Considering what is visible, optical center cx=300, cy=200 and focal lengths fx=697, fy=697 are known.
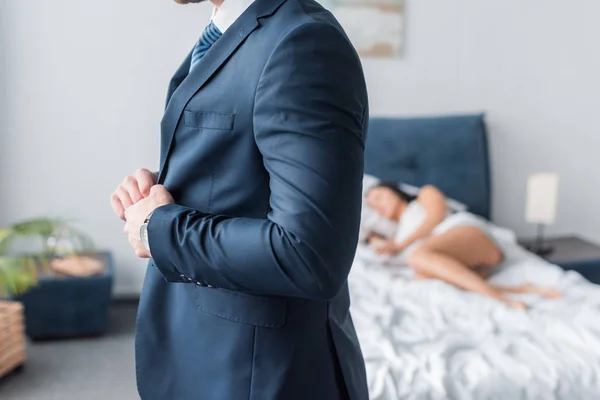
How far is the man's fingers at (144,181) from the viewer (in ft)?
3.28

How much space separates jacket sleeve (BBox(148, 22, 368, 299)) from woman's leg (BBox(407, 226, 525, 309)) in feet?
6.64

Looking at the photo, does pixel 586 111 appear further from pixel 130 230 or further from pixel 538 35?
pixel 130 230

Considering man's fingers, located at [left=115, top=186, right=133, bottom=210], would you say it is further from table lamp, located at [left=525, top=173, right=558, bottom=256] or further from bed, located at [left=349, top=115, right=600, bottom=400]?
table lamp, located at [left=525, top=173, right=558, bottom=256]

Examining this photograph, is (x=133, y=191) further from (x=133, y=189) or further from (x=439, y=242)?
(x=439, y=242)

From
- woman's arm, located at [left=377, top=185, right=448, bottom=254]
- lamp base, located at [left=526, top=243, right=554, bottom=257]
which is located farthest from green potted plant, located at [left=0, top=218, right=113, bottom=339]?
lamp base, located at [left=526, top=243, right=554, bottom=257]

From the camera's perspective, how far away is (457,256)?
9.87 ft

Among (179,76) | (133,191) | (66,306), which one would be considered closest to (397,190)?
(66,306)

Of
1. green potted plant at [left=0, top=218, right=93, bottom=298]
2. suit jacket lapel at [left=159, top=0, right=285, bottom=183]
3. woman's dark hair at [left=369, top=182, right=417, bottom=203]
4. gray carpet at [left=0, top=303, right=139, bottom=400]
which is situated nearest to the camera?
suit jacket lapel at [left=159, top=0, right=285, bottom=183]

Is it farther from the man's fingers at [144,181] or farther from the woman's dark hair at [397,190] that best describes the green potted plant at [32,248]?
the man's fingers at [144,181]

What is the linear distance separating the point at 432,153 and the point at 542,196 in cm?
58

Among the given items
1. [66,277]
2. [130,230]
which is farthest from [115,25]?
[130,230]

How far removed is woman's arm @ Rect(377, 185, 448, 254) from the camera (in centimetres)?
322

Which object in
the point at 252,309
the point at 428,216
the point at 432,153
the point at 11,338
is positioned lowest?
the point at 11,338

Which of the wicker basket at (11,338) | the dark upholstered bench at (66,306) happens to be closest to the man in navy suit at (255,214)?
the wicker basket at (11,338)
